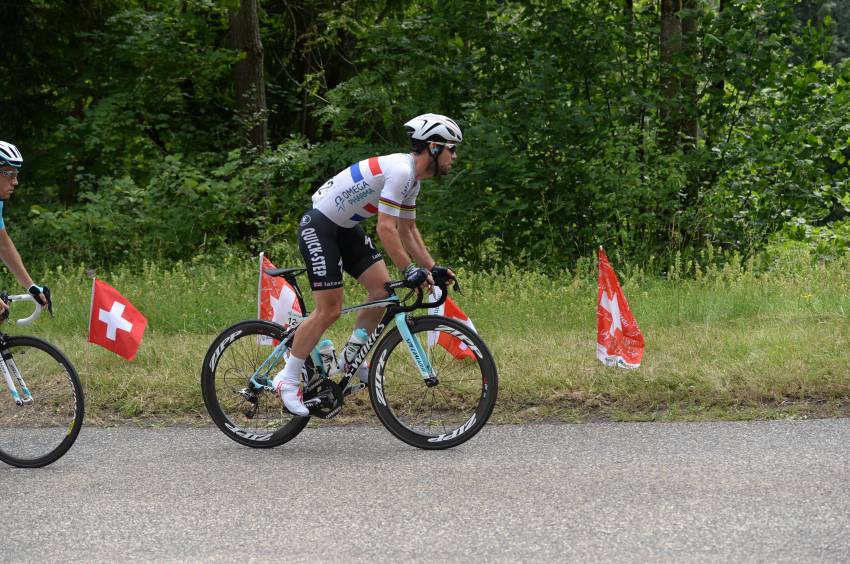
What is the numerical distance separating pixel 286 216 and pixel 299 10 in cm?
595

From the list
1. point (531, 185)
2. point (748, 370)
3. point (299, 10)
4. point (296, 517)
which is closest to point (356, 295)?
point (531, 185)

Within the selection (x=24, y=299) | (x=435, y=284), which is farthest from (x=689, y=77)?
(x=24, y=299)

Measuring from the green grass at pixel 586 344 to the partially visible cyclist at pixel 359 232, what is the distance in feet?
2.78

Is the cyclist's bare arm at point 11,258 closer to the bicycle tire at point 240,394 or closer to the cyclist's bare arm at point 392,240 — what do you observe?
the bicycle tire at point 240,394

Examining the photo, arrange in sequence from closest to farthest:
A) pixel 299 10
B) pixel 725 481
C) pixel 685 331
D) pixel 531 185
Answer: pixel 725 481 → pixel 685 331 → pixel 531 185 → pixel 299 10

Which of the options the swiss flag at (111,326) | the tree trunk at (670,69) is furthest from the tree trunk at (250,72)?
the swiss flag at (111,326)

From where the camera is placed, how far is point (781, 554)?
419 cm

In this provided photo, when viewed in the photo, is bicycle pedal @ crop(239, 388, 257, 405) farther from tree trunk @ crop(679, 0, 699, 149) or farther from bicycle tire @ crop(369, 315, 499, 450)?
tree trunk @ crop(679, 0, 699, 149)

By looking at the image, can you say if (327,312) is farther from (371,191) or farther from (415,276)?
(371,191)

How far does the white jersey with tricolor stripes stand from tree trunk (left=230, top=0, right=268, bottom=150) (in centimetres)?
1098

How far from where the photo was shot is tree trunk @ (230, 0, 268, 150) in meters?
17.0

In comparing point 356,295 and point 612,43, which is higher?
point 612,43

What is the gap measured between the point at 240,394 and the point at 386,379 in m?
0.97

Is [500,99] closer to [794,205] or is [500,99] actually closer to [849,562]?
[794,205]
